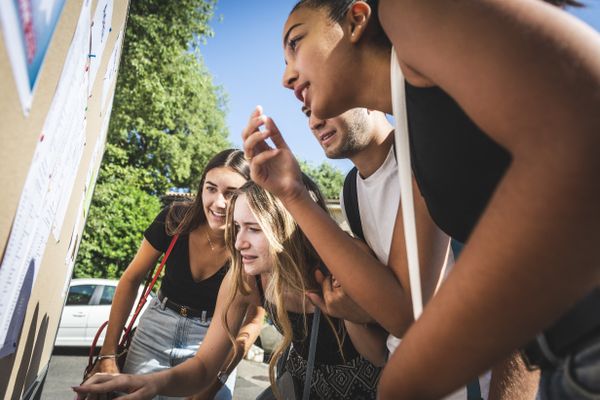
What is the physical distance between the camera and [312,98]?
1.20m

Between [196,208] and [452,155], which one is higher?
[452,155]

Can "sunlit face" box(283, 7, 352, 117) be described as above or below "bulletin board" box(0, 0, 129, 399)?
above

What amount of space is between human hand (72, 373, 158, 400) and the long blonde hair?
25.1 inches

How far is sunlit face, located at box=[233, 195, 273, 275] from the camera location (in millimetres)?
2523

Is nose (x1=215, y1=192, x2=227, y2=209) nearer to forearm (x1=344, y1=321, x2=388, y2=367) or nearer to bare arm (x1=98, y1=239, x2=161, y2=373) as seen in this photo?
bare arm (x1=98, y1=239, x2=161, y2=373)

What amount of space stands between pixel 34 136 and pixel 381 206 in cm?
147

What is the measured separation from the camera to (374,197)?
2018 millimetres

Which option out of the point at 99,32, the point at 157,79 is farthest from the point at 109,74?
the point at 157,79

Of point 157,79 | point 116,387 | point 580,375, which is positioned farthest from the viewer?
point 157,79

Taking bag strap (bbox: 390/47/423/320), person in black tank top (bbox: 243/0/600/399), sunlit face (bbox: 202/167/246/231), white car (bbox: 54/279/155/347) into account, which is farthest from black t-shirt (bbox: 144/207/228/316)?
white car (bbox: 54/279/155/347)

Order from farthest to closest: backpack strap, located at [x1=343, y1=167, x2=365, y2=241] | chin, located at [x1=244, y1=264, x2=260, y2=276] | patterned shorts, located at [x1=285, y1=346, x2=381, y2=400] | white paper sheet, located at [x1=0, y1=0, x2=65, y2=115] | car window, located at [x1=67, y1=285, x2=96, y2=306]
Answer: car window, located at [x1=67, y1=285, x2=96, y2=306], chin, located at [x1=244, y1=264, x2=260, y2=276], backpack strap, located at [x1=343, y1=167, x2=365, y2=241], patterned shorts, located at [x1=285, y1=346, x2=381, y2=400], white paper sheet, located at [x1=0, y1=0, x2=65, y2=115]

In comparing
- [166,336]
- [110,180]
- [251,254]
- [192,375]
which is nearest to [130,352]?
[166,336]

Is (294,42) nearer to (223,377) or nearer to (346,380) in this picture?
(346,380)

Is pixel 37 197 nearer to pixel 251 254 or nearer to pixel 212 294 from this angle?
pixel 251 254
